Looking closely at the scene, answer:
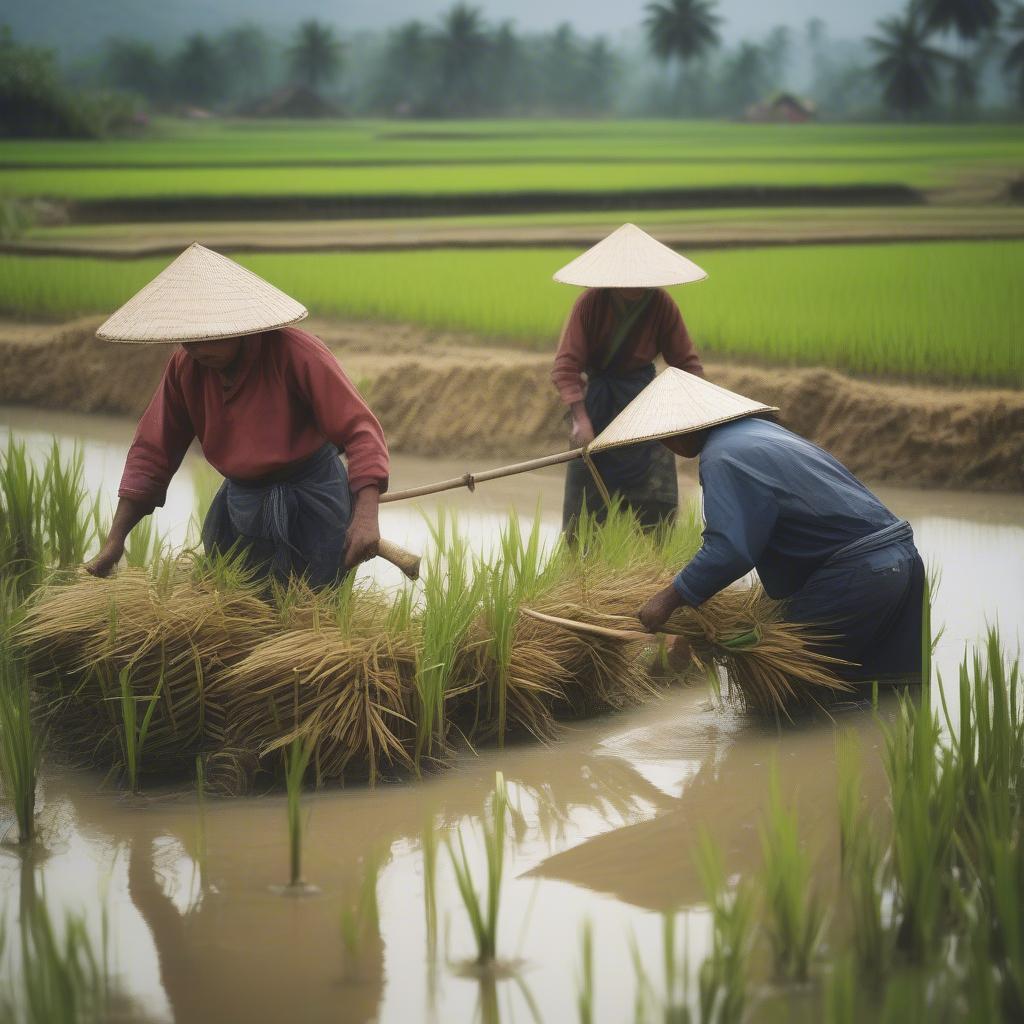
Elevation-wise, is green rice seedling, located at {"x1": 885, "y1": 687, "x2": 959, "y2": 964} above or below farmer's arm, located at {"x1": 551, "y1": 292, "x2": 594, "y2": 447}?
below

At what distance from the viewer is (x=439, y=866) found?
2699 millimetres

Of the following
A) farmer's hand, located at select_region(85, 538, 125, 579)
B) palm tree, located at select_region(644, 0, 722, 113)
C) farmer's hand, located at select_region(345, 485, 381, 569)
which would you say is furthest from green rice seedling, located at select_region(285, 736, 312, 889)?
palm tree, located at select_region(644, 0, 722, 113)

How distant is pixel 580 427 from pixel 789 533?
3.74 feet

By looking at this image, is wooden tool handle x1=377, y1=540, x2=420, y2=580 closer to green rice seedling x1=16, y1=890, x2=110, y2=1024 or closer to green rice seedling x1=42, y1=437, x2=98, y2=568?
green rice seedling x1=42, y1=437, x2=98, y2=568

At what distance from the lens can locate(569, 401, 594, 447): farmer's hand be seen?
4338 mm

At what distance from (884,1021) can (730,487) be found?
1545 millimetres

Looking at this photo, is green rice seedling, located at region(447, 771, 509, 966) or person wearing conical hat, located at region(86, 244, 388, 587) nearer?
green rice seedling, located at region(447, 771, 509, 966)

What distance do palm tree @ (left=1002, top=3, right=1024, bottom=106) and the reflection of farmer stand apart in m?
7.49

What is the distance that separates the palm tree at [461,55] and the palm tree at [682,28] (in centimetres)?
169

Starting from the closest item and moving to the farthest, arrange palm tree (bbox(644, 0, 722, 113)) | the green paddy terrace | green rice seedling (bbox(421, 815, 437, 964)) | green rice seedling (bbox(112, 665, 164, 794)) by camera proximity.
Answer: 1. green rice seedling (bbox(421, 815, 437, 964))
2. green rice seedling (bbox(112, 665, 164, 794))
3. the green paddy terrace
4. palm tree (bbox(644, 0, 722, 113))

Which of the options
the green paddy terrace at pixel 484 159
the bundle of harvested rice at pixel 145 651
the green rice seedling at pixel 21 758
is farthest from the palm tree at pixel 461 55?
the green rice seedling at pixel 21 758

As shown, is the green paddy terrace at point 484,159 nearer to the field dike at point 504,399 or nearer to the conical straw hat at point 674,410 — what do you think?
the field dike at point 504,399

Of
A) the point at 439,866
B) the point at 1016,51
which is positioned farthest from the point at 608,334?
the point at 1016,51


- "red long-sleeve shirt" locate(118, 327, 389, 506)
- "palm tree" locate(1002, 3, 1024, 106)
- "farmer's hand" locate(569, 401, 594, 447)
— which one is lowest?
"farmer's hand" locate(569, 401, 594, 447)
